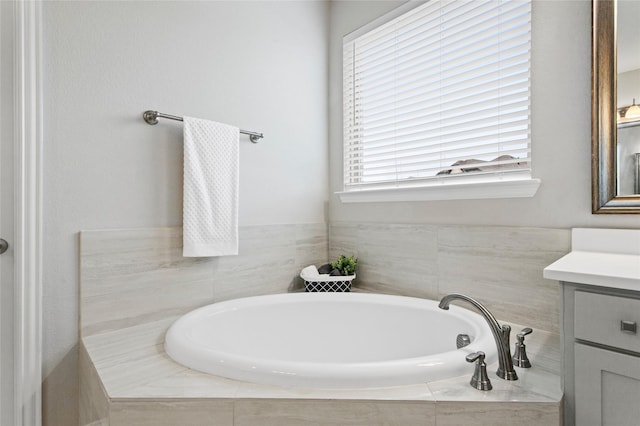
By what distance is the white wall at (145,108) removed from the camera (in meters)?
1.36

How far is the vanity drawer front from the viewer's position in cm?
82

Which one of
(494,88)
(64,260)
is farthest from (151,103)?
(494,88)

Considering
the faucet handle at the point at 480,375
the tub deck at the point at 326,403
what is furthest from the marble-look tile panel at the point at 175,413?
the faucet handle at the point at 480,375

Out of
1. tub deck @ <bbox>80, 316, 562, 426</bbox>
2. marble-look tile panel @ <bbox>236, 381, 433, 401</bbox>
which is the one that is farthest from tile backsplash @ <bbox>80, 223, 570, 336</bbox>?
marble-look tile panel @ <bbox>236, 381, 433, 401</bbox>

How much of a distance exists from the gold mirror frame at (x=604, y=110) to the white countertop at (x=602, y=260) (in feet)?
0.32

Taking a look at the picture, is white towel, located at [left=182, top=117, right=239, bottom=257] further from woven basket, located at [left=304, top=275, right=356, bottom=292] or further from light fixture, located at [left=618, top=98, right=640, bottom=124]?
light fixture, located at [left=618, top=98, right=640, bottom=124]

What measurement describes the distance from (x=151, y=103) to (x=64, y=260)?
0.75m

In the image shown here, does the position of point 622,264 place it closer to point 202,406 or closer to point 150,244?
point 202,406

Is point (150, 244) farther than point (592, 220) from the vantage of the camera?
Yes

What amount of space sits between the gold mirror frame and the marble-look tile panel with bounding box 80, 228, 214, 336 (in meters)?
1.70

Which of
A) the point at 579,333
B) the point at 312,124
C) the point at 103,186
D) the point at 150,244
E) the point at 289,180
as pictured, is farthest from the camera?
the point at 312,124

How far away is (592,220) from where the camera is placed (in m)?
1.31

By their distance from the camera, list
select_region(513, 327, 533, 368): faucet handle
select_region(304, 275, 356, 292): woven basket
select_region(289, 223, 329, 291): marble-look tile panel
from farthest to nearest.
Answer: select_region(289, 223, 329, 291): marble-look tile panel, select_region(304, 275, 356, 292): woven basket, select_region(513, 327, 533, 368): faucet handle

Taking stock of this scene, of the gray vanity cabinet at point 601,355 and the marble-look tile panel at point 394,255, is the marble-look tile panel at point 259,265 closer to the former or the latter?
the marble-look tile panel at point 394,255
